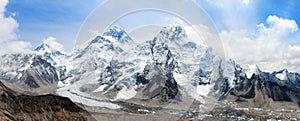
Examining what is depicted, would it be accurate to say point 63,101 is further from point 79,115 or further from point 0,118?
point 0,118

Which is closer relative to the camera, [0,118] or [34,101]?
[0,118]

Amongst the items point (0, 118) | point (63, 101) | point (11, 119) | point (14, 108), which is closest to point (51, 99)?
point (63, 101)

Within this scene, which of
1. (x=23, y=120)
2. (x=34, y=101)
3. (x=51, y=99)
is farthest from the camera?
(x=51, y=99)

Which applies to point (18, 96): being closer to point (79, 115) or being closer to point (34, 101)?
point (34, 101)

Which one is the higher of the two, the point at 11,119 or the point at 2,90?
the point at 2,90

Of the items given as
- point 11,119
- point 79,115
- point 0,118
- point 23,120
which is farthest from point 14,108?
point 79,115

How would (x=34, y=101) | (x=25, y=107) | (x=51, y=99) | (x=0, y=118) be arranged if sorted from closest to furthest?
1. (x=0, y=118)
2. (x=25, y=107)
3. (x=34, y=101)
4. (x=51, y=99)
